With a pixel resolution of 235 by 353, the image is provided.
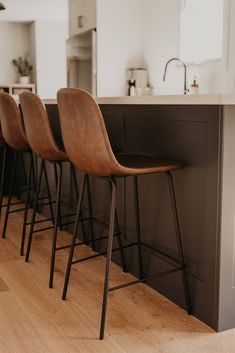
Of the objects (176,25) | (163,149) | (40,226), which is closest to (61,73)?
(176,25)

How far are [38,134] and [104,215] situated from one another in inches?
27.7

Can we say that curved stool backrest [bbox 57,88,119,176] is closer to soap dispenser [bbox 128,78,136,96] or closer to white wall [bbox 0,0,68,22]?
soap dispenser [bbox 128,78,136,96]

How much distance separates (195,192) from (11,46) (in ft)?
26.3

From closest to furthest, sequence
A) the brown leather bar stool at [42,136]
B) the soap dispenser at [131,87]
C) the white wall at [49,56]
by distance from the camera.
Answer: the brown leather bar stool at [42,136]
the soap dispenser at [131,87]
the white wall at [49,56]

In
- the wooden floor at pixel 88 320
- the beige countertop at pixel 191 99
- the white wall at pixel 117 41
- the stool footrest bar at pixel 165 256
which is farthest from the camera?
the white wall at pixel 117 41

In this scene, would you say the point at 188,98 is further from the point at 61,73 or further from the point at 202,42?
the point at 61,73

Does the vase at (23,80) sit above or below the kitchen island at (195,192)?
above

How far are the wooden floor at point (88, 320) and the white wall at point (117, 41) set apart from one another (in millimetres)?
3515

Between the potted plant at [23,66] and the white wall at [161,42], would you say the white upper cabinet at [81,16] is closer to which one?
the white wall at [161,42]

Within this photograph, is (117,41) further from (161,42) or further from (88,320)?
(88,320)

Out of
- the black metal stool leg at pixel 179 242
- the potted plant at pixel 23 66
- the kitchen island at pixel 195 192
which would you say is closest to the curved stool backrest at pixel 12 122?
the kitchen island at pixel 195 192

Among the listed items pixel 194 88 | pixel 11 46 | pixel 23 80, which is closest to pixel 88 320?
pixel 194 88

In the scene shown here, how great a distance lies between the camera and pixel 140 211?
8.11ft

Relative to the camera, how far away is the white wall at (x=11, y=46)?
9031mm
